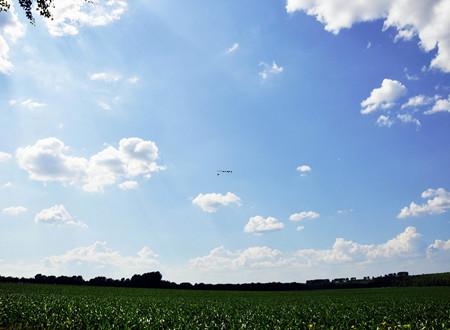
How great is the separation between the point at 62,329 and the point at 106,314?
13.2 feet

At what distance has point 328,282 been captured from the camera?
466 ft

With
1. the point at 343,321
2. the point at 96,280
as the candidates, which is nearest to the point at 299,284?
the point at 96,280

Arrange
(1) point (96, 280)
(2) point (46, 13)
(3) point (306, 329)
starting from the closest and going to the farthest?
(2) point (46, 13)
(3) point (306, 329)
(1) point (96, 280)

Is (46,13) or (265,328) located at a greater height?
(46,13)

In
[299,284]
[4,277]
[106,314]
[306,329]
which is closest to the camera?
[306,329]

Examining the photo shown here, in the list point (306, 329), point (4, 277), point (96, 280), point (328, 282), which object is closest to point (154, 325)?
point (306, 329)

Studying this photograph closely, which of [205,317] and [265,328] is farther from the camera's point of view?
[205,317]

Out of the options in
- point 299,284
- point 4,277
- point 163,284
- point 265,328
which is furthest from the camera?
point 299,284

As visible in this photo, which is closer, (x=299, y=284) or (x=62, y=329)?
(x=62, y=329)

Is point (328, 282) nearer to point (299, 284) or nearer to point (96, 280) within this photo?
point (299, 284)

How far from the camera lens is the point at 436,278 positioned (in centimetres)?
12475

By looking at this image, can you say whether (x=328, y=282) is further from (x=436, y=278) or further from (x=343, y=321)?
(x=343, y=321)

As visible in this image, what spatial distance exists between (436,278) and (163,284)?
8228cm

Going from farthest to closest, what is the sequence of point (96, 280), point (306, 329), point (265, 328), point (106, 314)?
point (96, 280) < point (106, 314) < point (306, 329) < point (265, 328)
